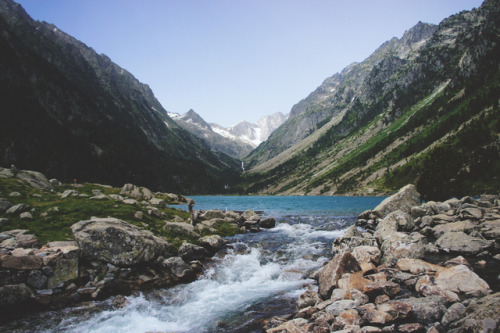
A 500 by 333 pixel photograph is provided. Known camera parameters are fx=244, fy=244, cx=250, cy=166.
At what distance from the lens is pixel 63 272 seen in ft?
51.5

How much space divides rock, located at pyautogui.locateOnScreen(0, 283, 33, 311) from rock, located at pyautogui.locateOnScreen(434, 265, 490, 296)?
2286cm

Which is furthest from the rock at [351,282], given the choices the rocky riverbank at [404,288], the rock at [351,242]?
the rock at [351,242]

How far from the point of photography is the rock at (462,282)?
12.0 metres

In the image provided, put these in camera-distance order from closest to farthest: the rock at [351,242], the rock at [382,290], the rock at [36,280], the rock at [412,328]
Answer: the rock at [412,328]
the rock at [382,290]
the rock at [36,280]
the rock at [351,242]

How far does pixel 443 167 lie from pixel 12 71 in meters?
239

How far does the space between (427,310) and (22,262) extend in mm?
21474

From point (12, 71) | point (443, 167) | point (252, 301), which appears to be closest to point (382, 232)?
point (252, 301)

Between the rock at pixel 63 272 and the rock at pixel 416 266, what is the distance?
71.7ft

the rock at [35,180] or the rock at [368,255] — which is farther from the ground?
the rock at [35,180]

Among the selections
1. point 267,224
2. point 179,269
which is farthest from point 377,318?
point 267,224

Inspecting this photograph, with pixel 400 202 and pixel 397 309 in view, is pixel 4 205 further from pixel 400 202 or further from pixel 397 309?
pixel 400 202

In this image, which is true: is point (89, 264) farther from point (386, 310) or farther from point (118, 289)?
point (386, 310)

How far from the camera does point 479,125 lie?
137500 mm

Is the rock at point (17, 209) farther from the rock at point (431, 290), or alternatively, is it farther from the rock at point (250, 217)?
the rock at point (431, 290)
